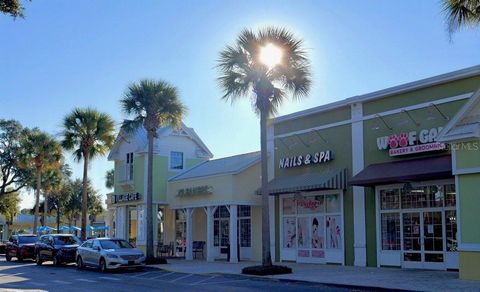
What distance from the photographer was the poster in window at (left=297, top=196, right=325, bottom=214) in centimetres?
2617

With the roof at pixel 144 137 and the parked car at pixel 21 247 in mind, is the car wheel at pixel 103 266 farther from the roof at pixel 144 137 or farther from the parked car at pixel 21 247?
the roof at pixel 144 137

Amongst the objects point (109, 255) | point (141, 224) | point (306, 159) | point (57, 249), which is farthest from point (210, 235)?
point (57, 249)

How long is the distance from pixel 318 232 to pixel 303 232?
102 cm

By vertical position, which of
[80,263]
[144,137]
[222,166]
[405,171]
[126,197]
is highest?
[144,137]

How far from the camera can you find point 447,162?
19.8m

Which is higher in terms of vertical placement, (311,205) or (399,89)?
(399,89)

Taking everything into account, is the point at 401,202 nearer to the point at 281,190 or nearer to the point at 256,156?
the point at 281,190

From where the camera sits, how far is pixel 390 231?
22.9 metres

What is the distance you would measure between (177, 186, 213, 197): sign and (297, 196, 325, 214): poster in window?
5.11m

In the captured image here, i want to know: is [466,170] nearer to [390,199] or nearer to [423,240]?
[423,240]

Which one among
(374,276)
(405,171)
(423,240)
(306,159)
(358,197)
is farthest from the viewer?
(306,159)

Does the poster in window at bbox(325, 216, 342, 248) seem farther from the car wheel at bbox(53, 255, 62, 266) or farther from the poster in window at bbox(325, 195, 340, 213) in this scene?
the car wheel at bbox(53, 255, 62, 266)

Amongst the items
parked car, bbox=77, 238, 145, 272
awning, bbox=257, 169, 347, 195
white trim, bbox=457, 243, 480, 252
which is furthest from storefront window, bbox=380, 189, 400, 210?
parked car, bbox=77, 238, 145, 272

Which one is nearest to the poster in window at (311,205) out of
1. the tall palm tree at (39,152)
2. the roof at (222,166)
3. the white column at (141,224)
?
the roof at (222,166)
